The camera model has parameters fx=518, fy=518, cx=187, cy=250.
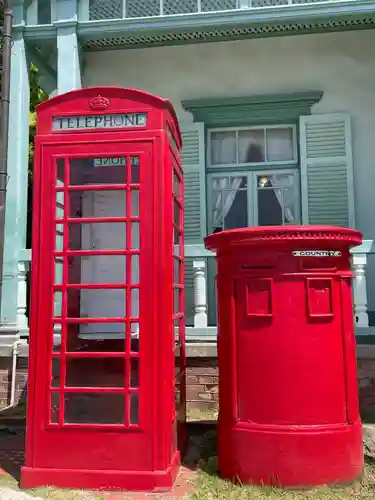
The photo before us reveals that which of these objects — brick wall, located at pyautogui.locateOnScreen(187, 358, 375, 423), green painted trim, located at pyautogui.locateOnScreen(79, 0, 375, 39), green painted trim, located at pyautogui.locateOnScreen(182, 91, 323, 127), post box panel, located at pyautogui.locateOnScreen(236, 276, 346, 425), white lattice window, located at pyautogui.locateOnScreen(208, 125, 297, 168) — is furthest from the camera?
white lattice window, located at pyautogui.locateOnScreen(208, 125, 297, 168)

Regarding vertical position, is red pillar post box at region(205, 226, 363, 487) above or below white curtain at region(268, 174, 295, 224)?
below

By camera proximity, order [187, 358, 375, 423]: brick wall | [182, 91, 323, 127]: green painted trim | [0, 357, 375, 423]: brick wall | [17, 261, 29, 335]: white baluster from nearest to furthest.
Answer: [0, 357, 375, 423]: brick wall → [187, 358, 375, 423]: brick wall → [17, 261, 29, 335]: white baluster → [182, 91, 323, 127]: green painted trim

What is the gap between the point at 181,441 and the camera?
4.32 metres

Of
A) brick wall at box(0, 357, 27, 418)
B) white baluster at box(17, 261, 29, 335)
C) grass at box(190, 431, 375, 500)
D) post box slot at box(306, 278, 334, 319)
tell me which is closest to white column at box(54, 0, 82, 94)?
white baluster at box(17, 261, 29, 335)

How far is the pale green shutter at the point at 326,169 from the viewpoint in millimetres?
7223

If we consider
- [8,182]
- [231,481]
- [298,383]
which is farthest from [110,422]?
[8,182]

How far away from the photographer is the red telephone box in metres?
3.65

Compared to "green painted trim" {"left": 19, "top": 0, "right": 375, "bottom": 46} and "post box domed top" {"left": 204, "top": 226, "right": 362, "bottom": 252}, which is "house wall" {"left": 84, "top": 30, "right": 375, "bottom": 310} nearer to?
"green painted trim" {"left": 19, "top": 0, "right": 375, "bottom": 46}

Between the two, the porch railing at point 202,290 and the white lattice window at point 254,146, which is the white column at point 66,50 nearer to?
the white lattice window at point 254,146

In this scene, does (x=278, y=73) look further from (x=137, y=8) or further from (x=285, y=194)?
(x=137, y=8)

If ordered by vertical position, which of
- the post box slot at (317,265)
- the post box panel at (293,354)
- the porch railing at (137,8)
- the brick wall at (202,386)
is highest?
the porch railing at (137,8)

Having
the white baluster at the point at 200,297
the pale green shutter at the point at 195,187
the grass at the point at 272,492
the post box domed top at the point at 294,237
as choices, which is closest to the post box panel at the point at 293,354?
the post box domed top at the point at 294,237

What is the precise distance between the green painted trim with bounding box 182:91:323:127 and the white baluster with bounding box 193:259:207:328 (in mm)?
2553

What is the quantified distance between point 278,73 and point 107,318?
5.21 meters
